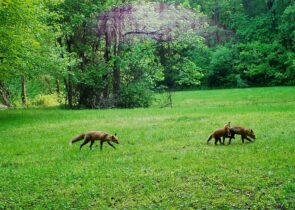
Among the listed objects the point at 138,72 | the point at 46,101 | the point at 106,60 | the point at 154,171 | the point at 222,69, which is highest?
the point at 222,69

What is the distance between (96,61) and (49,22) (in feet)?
16.7

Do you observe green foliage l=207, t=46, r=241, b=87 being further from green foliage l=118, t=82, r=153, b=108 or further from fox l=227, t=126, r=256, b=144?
fox l=227, t=126, r=256, b=144

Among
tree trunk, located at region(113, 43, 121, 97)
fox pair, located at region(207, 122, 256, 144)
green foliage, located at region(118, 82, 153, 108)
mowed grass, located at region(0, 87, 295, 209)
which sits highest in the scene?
tree trunk, located at region(113, 43, 121, 97)

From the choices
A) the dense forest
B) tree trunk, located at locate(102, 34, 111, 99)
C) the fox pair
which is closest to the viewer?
the fox pair

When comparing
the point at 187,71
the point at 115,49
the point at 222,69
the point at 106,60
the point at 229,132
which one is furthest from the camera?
the point at 222,69

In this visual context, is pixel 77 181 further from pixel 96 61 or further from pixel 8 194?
pixel 96 61

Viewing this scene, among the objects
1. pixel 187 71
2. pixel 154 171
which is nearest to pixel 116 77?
pixel 187 71

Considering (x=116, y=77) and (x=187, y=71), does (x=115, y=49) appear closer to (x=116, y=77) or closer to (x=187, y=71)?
(x=116, y=77)

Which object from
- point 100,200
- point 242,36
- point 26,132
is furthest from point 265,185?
point 242,36

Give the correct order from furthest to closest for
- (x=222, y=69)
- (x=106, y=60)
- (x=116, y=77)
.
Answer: (x=222, y=69)
(x=106, y=60)
(x=116, y=77)

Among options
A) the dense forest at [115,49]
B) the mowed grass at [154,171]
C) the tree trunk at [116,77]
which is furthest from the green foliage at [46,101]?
the mowed grass at [154,171]

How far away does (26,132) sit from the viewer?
1753 centimetres

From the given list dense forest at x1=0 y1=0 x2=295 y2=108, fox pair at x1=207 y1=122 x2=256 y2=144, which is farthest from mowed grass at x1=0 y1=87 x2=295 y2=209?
dense forest at x1=0 y1=0 x2=295 y2=108

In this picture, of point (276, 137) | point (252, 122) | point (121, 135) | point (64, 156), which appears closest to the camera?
point (64, 156)
